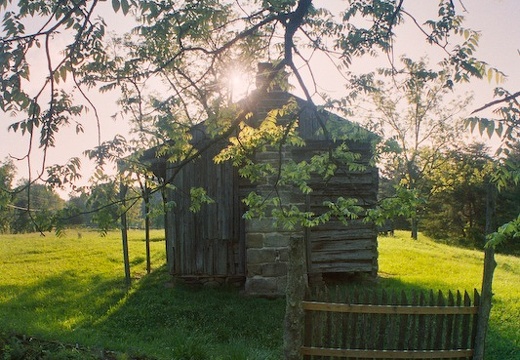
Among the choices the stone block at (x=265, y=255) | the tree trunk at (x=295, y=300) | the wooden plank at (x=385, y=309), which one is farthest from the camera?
the stone block at (x=265, y=255)

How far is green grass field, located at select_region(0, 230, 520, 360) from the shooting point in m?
7.51

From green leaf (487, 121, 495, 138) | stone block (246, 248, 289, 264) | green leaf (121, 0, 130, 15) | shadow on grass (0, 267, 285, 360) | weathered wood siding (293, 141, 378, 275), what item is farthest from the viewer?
weathered wood siding (293, 141, 378, 275)

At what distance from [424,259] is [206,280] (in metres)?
8.89

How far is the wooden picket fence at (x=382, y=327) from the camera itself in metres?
6.04

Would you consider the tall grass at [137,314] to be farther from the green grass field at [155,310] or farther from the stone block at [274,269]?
the stone block at [274,269]

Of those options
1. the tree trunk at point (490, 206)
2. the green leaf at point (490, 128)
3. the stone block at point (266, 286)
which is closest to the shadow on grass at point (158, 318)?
the stone block at point (266, 286)

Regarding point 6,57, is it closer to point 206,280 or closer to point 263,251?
point 263,251

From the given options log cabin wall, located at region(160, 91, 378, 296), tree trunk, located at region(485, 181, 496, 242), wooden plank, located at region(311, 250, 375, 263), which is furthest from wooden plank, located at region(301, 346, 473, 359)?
wooden plank, located at region(311, 250, 375, 263)

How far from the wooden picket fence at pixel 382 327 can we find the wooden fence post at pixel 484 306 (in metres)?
0.08

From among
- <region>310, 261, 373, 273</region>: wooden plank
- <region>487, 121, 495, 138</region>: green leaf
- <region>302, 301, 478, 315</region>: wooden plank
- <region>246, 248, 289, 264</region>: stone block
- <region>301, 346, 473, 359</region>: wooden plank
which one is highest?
<region>487, 121, 495, 138</region>: green leaf

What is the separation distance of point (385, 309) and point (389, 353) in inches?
23.0

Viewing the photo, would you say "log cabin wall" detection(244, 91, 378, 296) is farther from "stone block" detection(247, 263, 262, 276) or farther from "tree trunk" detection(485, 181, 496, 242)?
"tree trunk" detection(485, 181, 496, 242)

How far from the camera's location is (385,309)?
6082 millimetres

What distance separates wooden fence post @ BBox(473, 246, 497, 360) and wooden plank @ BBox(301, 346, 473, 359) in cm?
13
